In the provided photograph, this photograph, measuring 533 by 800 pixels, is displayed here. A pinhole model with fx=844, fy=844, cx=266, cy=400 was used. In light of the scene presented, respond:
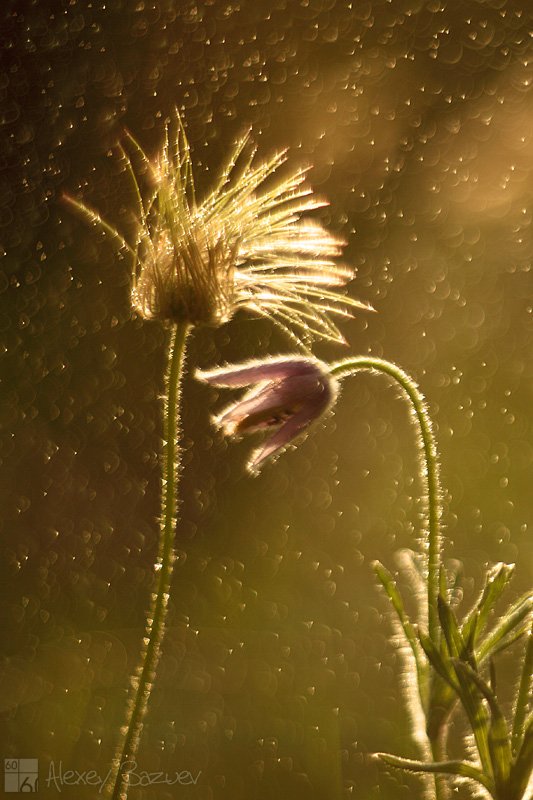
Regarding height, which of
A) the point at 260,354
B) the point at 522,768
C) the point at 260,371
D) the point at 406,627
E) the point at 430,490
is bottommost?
the point at 522,768

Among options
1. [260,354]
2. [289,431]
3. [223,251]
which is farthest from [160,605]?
[260,354]

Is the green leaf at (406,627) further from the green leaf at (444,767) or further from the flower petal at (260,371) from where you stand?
the flower petal at (260,371)

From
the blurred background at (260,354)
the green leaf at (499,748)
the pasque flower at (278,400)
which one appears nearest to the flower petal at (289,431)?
the pasque flower at (278,400)

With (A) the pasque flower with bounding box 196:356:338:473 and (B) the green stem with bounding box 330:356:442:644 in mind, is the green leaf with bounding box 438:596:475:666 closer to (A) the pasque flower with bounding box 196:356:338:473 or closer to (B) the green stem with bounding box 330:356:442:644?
(B) the green stem with bounding box 330:356:442:644

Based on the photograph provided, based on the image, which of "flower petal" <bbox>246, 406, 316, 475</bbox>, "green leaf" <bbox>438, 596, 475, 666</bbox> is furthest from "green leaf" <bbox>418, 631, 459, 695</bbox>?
"flower petal" <bbox>246, 406, 316, 475</bbox>

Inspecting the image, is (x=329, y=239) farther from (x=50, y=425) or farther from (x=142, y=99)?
(x=50, y=425)

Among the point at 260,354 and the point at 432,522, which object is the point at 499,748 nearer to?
the point at 432,522
